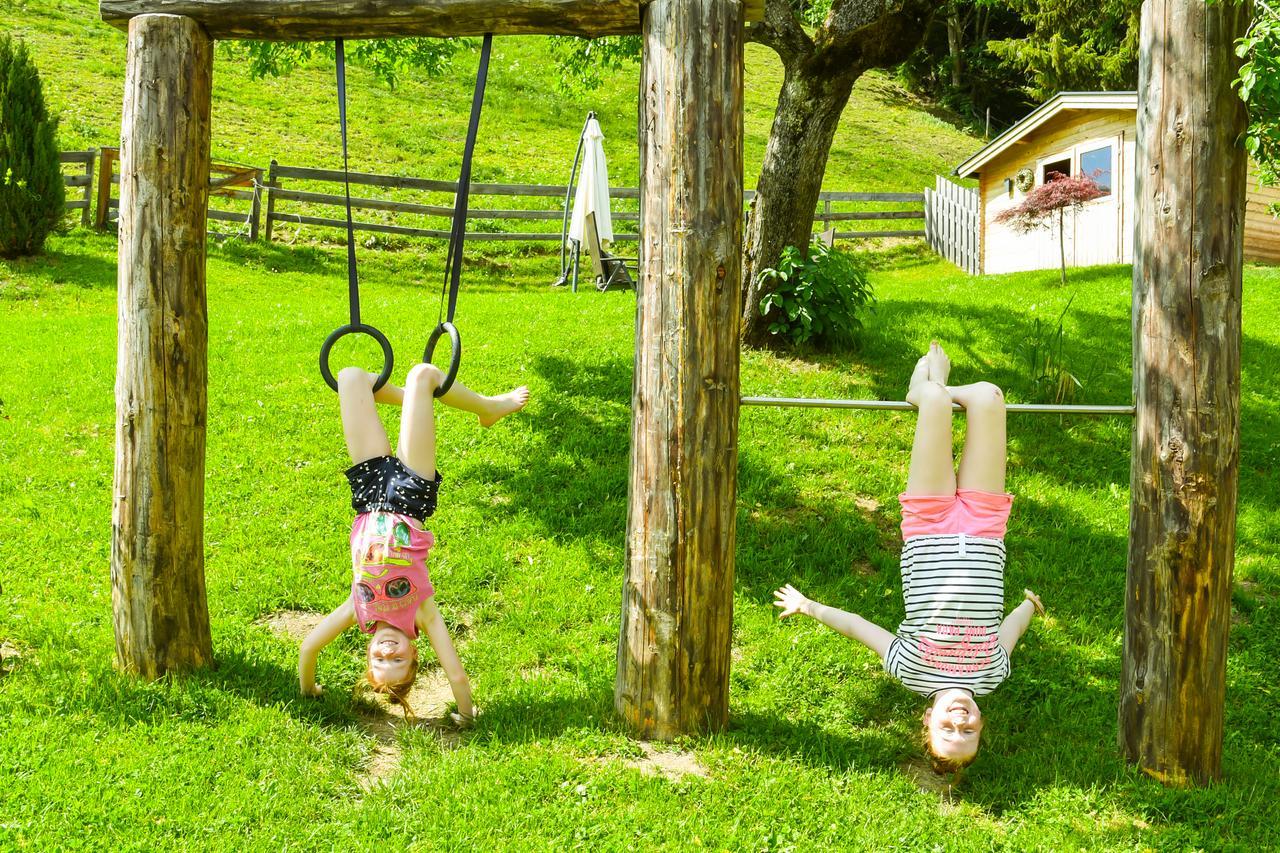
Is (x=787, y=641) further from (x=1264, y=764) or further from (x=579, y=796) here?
(x=1264, y=764)

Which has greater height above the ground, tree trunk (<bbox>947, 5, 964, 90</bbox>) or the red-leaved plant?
tree trunk (<bbox>947, 5, 964, 90</bbox>)

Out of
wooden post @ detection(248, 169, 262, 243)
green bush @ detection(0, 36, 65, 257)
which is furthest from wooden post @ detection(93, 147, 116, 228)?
wooden post @ detection(248, 169, 262, 243)

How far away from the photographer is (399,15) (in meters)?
4.75

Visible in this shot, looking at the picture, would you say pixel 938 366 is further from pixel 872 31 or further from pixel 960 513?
pixel 872 31

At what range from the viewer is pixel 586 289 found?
1750 cm

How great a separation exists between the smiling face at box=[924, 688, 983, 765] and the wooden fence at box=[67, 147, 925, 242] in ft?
44.2

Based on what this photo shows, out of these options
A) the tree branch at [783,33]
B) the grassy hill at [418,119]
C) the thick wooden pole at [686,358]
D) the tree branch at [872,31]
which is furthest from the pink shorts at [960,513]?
the grassy hill at [418,119]

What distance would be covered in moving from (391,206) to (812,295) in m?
11.7

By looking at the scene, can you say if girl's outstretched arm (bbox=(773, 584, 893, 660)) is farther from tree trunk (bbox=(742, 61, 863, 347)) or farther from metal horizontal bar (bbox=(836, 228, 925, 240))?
metal horizontal bar (bbox=(836, 228, 925, 240))

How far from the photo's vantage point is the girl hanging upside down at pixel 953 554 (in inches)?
173

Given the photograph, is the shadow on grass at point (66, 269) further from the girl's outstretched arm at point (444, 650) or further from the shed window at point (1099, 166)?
the shed window at point (1099, 166)

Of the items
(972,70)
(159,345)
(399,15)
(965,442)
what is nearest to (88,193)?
(159,345)

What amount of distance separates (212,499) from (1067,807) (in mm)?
5538

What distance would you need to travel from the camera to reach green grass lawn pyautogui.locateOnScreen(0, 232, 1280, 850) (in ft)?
13.6
